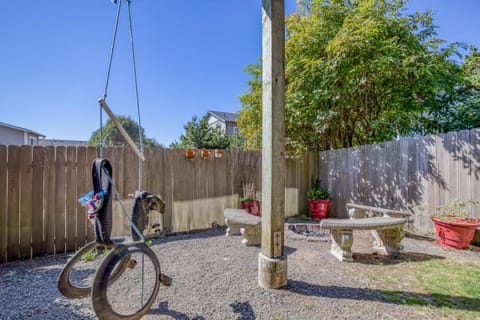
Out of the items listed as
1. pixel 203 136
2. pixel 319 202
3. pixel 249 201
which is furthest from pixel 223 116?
pixel 249 201

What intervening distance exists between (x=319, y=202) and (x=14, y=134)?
17.3 metres

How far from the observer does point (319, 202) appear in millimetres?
5285

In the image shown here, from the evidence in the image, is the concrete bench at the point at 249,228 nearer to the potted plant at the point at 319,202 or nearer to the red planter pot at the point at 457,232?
the potted plant at the point at 319,202

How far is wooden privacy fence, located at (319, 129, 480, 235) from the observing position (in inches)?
125

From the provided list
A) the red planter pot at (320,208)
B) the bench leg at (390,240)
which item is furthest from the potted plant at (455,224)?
the red planter pot at (320,208)

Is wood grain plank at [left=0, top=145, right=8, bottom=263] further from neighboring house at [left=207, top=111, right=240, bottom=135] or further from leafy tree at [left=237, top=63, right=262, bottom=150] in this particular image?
neighboring house at [left=207, top=111, right=240, bottom=135]

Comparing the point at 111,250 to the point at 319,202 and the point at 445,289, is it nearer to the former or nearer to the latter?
the point at 445,289

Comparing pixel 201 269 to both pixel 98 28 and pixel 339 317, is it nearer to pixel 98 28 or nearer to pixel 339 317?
pixel 339 317

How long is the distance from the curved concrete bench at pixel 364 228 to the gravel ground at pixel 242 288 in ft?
0.42

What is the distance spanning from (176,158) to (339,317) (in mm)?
3422

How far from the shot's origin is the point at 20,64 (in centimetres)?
680

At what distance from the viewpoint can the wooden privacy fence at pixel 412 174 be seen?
3.17 meters

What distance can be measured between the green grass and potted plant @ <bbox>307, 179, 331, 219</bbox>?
259 cm

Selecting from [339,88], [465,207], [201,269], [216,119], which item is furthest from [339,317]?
[216,119]
